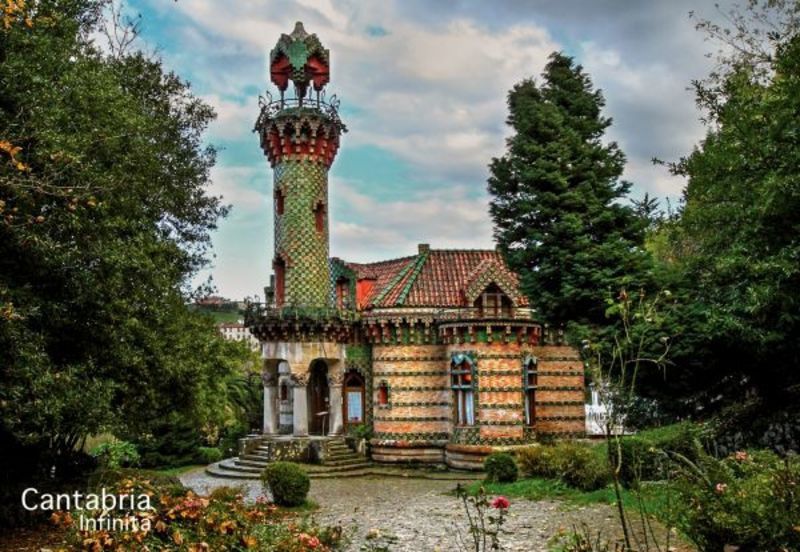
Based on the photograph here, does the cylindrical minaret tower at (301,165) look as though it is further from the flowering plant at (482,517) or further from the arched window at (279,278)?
the flowering plant at (482,517)

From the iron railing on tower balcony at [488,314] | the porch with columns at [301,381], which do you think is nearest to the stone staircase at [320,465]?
the porch with columns at [301,381]

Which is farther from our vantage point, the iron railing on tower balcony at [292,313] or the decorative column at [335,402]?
the decorative column at [335,402]

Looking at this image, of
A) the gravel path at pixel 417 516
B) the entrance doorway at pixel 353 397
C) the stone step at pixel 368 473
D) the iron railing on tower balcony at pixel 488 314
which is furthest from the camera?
the entrance doorway at pixel 353 397

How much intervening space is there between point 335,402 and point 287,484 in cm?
1069

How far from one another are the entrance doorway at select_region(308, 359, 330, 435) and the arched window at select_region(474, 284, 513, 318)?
778 cm

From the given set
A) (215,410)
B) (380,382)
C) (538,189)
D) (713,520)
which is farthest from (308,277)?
(713,520)

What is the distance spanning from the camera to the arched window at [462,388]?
2714 cm

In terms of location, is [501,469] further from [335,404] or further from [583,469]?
[335,404]

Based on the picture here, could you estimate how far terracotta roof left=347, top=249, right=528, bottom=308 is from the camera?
28.6 meters

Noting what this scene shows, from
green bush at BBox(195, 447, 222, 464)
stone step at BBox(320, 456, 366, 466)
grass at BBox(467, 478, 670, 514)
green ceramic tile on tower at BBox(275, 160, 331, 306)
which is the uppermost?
green ceramic tile on tower at BBox(275, 160, 331, 306)

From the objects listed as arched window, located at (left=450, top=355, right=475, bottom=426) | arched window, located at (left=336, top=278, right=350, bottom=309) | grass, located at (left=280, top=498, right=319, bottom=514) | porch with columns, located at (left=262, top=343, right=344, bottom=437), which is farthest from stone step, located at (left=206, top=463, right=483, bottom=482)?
arched window, located at (left=336, top=278, right=350, bottom=309)

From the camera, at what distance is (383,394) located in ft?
94.6

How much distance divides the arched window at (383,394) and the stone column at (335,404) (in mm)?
1716

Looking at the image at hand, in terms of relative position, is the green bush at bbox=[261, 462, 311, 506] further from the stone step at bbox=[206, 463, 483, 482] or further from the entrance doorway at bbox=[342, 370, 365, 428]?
the entrance doorway at bbox=[342, 370, 365, 428]
